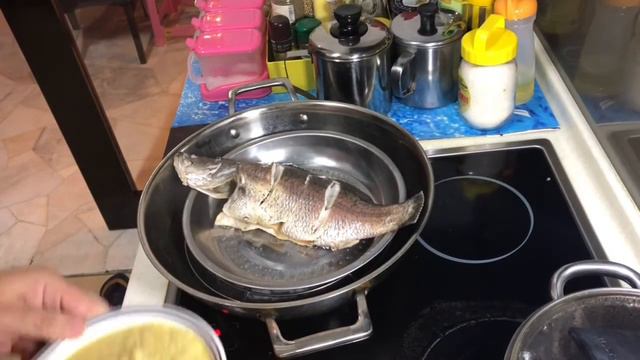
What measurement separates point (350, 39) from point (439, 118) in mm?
216

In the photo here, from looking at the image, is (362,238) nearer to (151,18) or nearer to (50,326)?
(50,326)

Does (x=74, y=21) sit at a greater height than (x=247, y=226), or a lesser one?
lesser

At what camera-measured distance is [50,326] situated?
1.88 ft

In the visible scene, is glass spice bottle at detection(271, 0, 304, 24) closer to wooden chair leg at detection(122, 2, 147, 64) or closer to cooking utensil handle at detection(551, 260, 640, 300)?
cooking utensil handle at detection(551, 260, 640, 300)

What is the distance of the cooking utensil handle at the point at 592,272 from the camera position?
1.86 feet

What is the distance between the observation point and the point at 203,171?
82 cm

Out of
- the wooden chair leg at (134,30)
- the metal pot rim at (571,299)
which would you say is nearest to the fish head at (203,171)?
the metal pot rim at (571,299)

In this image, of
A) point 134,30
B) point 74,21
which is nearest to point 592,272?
point 134,30

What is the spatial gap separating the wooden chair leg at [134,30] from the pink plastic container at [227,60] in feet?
5.01

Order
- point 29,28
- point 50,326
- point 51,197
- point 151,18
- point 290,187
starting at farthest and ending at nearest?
point 151,18, point 51,197, point 29,28, point 290,187, point 50,326

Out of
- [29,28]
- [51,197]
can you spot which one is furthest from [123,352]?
[51,197]

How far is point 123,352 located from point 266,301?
6.8 inches

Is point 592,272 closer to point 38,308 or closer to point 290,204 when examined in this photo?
point 290,204

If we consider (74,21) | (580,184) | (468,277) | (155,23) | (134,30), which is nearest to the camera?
(468,277)
